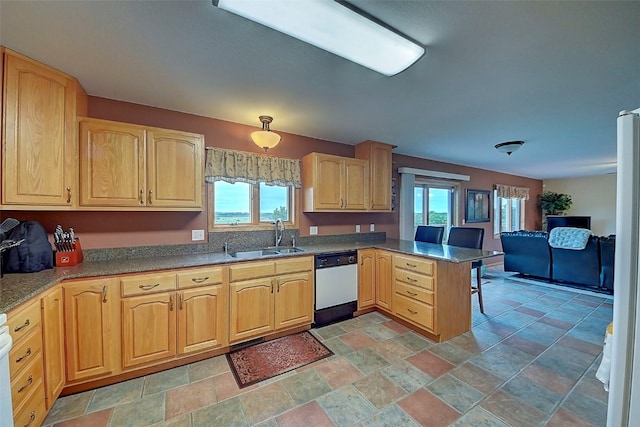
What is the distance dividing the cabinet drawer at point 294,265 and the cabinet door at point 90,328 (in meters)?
1.32

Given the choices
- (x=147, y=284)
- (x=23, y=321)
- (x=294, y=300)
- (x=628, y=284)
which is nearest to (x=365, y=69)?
(x=628, y=284)

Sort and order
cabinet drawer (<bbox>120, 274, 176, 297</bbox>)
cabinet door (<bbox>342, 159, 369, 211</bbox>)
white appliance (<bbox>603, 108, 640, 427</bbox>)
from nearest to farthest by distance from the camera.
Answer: white appliance (<bbox>603, 108, 640, 427</bbox>), cabinet drawer (<bbox>120, 274, 176, 297</bbox>), cabinet door (<bbox>342, 159, 369, 211</bbox>)

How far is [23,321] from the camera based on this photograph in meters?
1.34

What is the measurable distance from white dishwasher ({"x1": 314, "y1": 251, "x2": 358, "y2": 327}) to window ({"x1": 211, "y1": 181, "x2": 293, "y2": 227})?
0.80 metres

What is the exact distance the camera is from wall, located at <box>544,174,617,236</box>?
6.98 m

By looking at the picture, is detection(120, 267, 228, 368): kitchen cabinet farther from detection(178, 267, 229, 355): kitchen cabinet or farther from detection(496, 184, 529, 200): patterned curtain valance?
detection(496, 184, 529, 200): patterned curtain valance

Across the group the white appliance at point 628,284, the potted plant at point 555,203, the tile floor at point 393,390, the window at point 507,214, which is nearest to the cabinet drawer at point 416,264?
the tile floor at point 393,390

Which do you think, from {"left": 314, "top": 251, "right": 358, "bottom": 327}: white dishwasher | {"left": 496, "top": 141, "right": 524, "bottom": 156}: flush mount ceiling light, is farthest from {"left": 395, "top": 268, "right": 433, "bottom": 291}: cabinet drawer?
{"left": 496, "top": 141, "right": 524, "bottom": 156}: flush mount ceiling light

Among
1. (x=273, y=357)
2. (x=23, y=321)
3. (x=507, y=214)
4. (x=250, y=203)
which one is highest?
(x=250, y=203)

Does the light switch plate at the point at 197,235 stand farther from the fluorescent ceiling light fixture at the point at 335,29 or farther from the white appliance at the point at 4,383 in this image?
the fluorescent ceiling light fixture at the point at 335,29

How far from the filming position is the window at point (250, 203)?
2.86 meters

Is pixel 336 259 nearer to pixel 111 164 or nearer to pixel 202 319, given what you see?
pixel 202 319

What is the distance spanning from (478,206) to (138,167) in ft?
20.5

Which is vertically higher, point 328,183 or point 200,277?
point 328,183
